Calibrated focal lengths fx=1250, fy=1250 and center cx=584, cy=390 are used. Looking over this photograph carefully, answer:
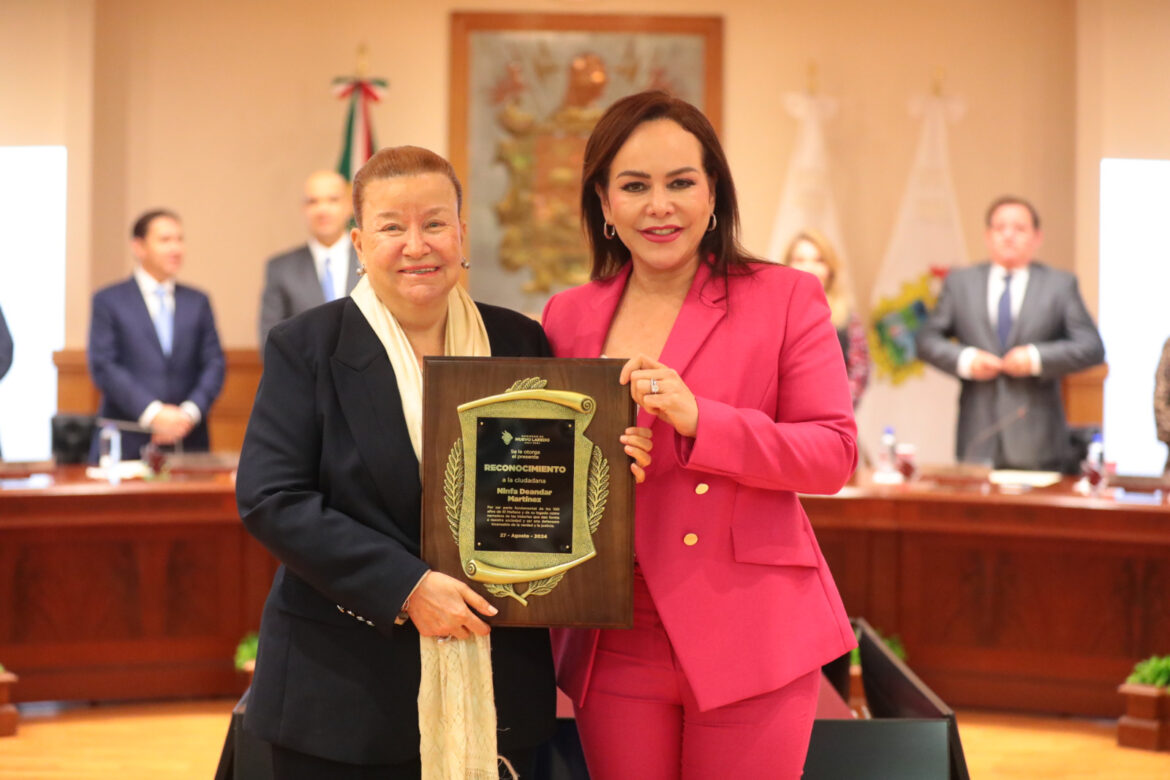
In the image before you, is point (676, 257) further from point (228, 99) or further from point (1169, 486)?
point (228, 99)

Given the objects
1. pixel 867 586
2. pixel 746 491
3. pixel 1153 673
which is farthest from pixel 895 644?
pixel 746 491

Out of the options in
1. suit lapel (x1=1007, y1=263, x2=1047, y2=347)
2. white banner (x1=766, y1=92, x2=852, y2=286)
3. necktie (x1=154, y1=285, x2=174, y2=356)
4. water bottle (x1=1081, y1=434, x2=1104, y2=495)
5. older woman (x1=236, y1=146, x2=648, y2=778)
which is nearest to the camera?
older woman (x1=236, y1=146, x2=648, y2=778)

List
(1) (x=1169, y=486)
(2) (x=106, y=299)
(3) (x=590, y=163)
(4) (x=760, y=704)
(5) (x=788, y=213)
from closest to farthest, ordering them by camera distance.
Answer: (4) (x=760, y=704), (3) (x=590, y=163), (1) (x=1169, y=486), (2) (x=106, y=299), (5) (x=788, y=213)

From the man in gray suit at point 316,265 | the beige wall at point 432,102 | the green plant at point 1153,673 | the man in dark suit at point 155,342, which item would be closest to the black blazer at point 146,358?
the man in dark suit at point 155,342

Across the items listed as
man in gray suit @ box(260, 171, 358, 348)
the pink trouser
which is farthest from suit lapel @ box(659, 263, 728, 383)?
man in gray suit @ box(260, 171, 358, 348)

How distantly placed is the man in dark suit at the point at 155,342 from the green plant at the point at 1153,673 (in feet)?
13.0

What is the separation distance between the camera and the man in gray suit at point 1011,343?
5.38m

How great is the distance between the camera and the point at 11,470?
4887 mm

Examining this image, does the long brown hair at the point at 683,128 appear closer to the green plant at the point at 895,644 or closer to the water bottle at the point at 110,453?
the green plant at the point at 895,644

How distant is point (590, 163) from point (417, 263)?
341 millimetres

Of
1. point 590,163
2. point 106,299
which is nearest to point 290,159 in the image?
point 106,299

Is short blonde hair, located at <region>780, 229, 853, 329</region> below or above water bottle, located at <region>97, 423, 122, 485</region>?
above

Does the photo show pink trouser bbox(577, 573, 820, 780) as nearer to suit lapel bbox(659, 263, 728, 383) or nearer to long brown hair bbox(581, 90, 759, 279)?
suit lapel bbox(659, 263, 728, 383)

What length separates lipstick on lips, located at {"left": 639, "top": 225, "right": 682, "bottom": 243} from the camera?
195 centimetres
